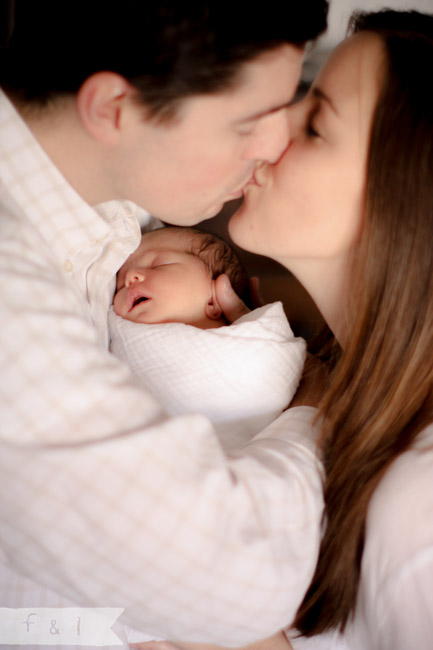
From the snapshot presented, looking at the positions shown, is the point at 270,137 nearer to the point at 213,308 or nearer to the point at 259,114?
the point at 259,114

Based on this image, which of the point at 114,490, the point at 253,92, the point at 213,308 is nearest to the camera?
the point at 114,490

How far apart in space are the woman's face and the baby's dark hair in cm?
34

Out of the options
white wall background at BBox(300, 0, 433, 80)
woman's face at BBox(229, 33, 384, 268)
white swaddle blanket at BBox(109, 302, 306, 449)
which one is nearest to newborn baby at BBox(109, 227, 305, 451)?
white swaddle blanket at BBox(109, 302, 306, 449)

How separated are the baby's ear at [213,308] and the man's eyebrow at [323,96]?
1.75ft

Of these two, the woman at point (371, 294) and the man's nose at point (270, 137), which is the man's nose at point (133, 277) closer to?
the woman at point (371, 294)

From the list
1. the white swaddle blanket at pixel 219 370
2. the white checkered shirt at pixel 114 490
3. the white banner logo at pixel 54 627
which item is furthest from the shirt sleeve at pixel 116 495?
the white swaddle blanket at pixel 219 370

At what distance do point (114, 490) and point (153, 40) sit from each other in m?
0.62

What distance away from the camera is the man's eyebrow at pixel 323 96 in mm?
1109

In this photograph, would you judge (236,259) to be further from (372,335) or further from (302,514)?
(302,514)

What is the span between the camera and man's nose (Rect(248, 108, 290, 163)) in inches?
39.8

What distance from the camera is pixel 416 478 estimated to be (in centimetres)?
101

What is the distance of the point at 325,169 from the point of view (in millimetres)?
1110

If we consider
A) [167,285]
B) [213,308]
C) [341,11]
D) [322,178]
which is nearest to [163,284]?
[167,285]

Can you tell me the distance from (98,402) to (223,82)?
0.51 m
